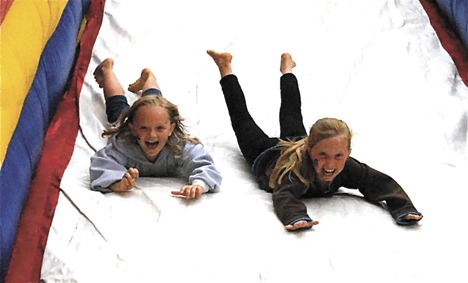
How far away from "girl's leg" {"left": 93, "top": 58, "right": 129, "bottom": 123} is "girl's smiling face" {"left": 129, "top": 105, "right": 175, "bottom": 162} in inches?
6.8

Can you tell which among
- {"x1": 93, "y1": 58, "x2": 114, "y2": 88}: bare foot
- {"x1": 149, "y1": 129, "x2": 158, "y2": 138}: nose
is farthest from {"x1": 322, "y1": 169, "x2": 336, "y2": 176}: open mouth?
{"x1": 93, "y1": 58, "x2": 114, "y2": 88}: bare foot

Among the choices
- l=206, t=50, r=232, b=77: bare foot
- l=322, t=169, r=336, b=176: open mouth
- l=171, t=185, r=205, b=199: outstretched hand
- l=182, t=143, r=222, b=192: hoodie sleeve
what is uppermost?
l=206, t=50, r=232, b=77: bare foot

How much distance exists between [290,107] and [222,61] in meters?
0.21

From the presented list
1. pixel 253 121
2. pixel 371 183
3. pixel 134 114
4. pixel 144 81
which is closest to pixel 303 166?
pixel 371 183

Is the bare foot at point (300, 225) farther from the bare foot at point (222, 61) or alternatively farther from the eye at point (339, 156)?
the bare foot at point (222, 61)

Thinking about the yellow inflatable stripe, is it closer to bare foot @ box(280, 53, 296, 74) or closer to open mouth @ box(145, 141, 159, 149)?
open mouth @ box(145, 141, 159, 149)

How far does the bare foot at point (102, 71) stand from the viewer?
69.5 inches

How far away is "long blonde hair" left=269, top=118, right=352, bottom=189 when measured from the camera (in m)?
1.38

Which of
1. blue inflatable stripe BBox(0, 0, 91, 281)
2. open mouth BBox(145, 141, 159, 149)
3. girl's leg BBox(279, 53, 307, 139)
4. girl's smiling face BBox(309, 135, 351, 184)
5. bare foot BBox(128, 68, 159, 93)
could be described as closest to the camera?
blue inflatable stripe BBox(0, 0, 91, 281)

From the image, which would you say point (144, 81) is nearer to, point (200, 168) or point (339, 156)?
point (200, 168)

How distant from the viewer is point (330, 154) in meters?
1.38

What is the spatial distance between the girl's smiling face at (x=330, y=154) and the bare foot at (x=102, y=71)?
1.95ft

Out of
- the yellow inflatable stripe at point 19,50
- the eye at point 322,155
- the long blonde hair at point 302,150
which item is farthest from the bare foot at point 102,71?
the eye at point 322,155

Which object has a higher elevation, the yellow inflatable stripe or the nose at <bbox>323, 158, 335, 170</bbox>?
the yellow inflatable stripe
